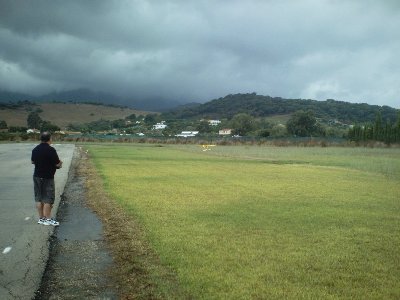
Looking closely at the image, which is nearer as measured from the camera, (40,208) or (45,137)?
(45,137)

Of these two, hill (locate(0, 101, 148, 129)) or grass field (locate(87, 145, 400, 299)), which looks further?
hill (locate(0, 101, 148, 129))

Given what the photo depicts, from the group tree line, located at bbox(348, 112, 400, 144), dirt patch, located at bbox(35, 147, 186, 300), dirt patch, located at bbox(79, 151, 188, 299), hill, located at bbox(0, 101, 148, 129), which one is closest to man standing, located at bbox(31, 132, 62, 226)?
dirt patch, located at bbox(35, 147, 186, 300)

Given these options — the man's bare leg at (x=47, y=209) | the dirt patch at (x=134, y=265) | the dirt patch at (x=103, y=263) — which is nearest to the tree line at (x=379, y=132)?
the dirt patch at (x=103, y=263)

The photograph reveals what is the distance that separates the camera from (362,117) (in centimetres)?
17525

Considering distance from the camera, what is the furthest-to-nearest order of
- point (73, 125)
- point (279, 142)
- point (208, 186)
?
point (73, 125) → point (279, 142) → point (208, 186)

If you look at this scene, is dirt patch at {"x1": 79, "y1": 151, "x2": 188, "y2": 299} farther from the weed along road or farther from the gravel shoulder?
the weed along road

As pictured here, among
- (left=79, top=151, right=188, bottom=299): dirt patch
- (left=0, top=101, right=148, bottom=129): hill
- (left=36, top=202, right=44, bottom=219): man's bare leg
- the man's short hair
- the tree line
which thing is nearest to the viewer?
A: (left=79, top=151, right=188, bottom=299): dirt patch

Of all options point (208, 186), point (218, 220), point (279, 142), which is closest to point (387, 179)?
point (208, 186)

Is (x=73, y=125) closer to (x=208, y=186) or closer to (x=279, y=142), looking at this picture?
(x=279, y=142)

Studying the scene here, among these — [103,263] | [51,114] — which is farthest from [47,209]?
[51,114]

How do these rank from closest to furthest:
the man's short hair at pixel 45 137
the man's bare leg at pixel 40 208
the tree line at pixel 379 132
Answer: the man's short hair at pixel 45 137
the man's bare leg at pixel 40 208
the tree line at pixel 379 132

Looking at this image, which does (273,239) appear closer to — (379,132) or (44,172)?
(44,172)

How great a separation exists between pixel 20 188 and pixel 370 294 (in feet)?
47.8

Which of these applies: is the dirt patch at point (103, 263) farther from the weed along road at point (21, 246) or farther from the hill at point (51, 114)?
the hill at point (51, 114)
